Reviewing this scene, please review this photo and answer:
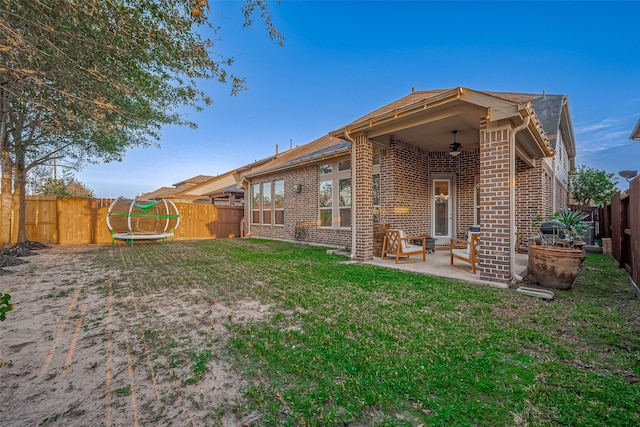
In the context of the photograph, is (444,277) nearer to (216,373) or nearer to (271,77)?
(216,373)

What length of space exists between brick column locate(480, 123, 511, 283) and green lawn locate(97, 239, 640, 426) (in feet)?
1.77

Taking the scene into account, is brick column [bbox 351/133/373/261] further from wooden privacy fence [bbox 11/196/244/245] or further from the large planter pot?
wooden privacy fence [bbox 11/196/244/245]

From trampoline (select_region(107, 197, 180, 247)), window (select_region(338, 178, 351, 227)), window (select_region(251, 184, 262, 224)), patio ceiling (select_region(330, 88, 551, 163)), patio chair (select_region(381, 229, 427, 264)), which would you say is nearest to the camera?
patio ceiling (select_region(330, 88, 551, 163))

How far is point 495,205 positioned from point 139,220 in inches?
520

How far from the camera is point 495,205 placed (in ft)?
15.1

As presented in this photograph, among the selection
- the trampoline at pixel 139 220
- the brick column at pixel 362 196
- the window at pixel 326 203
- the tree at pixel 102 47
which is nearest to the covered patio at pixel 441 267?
the brick column at pixel 362 196

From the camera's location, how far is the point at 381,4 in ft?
25.8

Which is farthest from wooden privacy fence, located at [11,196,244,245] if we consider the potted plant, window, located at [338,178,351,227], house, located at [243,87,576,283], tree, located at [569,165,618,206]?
tree, located at [569,165,618,206]

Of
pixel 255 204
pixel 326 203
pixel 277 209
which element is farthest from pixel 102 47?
pixel 255 204

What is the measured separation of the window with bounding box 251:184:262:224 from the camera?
1342 cm

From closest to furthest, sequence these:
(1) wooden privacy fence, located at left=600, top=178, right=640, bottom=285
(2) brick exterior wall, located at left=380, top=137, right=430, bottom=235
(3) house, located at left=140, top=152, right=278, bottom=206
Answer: (1) wooden privacy fence, located at left=600, top=178, right=640, bottom=285 → (2) brick exterior wall, located at left=380, top=137, right=430, bottom=235 → (3) house, located at left=140, top=152, right=278, bottom=206

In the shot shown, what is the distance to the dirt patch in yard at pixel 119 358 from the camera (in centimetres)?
168

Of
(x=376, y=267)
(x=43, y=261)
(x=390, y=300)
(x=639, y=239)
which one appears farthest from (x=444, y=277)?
(x=43, y=261)

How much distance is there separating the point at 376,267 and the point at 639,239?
3.98 meters
